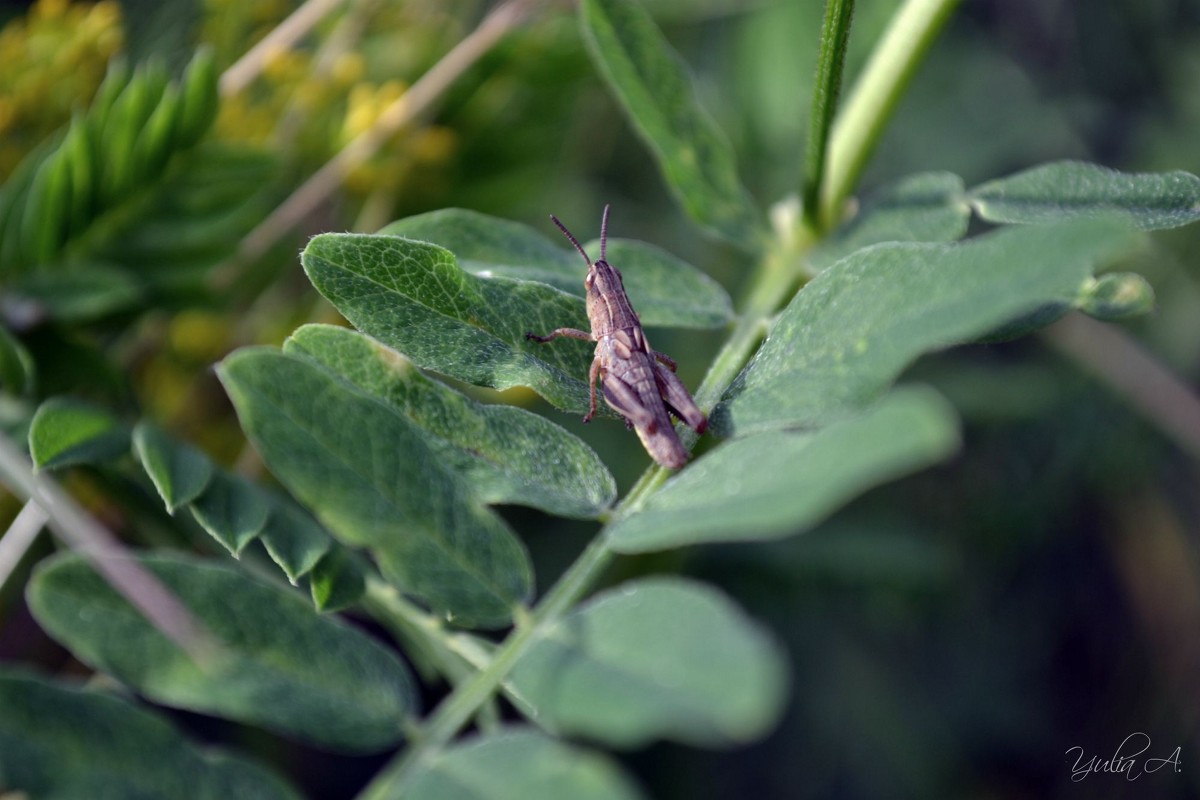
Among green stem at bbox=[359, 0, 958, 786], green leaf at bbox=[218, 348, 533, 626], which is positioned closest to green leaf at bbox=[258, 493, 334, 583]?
green leaf at bbox=[218, 348, 533, 626]

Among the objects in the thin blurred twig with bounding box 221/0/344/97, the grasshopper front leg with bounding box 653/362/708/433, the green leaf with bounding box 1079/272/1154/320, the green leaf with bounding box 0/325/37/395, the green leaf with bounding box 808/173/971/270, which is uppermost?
the thin blurred twig with bounding box 221/0/344/97

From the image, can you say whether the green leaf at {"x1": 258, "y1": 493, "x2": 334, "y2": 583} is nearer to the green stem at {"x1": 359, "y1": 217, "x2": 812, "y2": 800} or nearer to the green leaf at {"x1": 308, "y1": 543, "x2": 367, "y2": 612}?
the green leaf at {"x1": 308, "y1": 543, "x2": 367, "y2": 612}

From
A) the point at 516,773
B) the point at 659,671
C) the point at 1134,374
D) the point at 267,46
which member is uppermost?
the point at 267,46

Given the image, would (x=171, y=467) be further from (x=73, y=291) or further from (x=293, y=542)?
(x=73, y=291)

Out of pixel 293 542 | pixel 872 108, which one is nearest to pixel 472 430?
pixel 293 542

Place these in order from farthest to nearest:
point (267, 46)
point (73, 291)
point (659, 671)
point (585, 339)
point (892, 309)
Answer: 1. point (267, 46)
2. point (73, 291)
3. point (585, 339)
4. point (892, 309)
5. point (659, 671)

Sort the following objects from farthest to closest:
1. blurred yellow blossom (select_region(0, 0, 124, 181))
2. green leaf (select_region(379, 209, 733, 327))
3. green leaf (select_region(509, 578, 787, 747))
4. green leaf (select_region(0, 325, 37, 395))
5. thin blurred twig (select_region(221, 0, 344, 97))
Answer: thin blurred twig (select_region(221, 0, 344, 97)) → blurred yellow blossom (select_region(0, 0, 124, 181)) → green leaf (select_region(0, 325, 37, 395)) → green leaf (select_region(379, 209, 733, 327)) → green leaf (select_region(509, 578, 787, 747))

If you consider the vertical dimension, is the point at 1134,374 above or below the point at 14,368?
below

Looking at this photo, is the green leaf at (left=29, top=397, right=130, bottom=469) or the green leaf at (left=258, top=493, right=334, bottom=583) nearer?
the green leaf at (left=258, top=493, right=334, bottom=583)
